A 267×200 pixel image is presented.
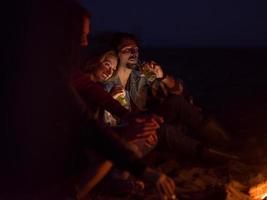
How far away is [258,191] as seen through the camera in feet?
14.7

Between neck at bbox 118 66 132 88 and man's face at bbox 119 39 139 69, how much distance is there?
1.6 inches

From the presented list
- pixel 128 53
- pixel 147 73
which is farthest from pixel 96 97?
pixel 147 73

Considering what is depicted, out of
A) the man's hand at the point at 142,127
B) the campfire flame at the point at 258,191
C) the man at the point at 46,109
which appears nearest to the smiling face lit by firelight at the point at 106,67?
the man's hand at the point at 142,127

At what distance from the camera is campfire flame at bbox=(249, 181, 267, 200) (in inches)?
174

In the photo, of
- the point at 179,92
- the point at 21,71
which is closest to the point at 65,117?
the point at 21,71

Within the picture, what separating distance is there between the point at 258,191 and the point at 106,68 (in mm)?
1960

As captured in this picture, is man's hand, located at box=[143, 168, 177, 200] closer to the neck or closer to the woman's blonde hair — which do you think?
the woman's blonde hair

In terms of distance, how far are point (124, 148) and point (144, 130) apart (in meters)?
0.90

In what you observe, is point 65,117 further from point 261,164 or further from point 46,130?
point 261,164

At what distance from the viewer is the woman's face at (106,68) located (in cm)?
516

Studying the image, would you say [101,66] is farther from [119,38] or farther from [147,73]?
[147,73]

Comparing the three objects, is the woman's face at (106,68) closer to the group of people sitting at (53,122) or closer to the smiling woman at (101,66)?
the smiling woman at (101,66)

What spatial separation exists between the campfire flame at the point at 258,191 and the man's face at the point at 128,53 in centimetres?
189

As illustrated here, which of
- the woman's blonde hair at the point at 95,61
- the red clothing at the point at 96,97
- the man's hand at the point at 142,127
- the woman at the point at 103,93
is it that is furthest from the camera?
the woman's blonde hair at the point at 95,61
